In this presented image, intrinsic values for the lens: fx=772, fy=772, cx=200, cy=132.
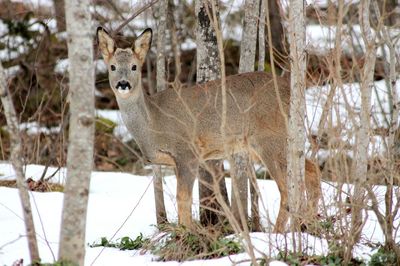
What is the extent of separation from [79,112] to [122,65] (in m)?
2.94

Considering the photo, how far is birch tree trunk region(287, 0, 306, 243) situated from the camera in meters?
5.70

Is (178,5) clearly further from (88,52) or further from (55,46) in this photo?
(88,52)

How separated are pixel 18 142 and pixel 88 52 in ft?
2.66

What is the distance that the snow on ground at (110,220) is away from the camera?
624 cm

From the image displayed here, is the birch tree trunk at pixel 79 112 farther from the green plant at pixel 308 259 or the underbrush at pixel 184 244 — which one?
the green plant at pixel 308 259

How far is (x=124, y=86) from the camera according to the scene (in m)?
7.68

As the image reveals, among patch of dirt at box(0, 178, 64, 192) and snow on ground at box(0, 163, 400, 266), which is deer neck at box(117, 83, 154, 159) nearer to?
snow on ground at box(0, 163, 400, 266)

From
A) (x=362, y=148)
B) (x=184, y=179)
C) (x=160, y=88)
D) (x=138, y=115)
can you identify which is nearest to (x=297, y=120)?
(x=362, y=148)

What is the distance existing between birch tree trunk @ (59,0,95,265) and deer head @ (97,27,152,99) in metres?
2.75

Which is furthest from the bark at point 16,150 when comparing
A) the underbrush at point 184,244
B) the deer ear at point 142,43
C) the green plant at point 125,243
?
the deer ear at point 142,43

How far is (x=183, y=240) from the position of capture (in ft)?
22.0

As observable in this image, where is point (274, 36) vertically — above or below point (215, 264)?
above

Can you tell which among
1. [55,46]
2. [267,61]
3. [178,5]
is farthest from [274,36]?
[55,46]

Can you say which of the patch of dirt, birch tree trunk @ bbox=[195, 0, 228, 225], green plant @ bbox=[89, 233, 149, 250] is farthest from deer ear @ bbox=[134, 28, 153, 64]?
the patch of dirt
